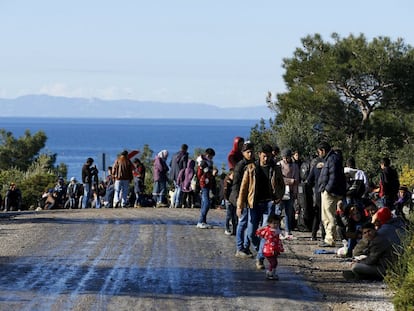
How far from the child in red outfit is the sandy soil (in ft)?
0.65

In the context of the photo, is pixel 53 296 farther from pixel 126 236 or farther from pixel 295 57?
pixel 295 57

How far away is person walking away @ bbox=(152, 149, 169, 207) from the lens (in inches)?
1096

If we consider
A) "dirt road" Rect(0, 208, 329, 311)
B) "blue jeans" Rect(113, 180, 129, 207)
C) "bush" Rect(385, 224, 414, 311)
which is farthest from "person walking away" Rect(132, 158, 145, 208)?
"bush" Rect(385, 224, 414, 311)

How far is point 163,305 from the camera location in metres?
10.9

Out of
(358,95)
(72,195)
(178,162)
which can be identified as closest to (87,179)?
(72,195)

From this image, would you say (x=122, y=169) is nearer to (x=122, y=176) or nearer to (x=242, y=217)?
(x=122, y=176)

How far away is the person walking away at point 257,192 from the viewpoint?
14484 mm

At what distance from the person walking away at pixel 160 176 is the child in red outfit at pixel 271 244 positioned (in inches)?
571

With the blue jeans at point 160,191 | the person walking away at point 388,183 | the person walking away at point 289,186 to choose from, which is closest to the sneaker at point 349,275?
the person walking away at point 289,186

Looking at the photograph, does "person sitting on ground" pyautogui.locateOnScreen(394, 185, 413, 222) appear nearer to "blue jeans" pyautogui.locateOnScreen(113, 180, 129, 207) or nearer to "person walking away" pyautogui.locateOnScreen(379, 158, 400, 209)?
"person walking away" pyautogui.locateOnScreen(379, 158, 400, 209)

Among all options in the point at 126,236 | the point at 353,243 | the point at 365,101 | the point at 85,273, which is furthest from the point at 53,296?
the point at 365,101

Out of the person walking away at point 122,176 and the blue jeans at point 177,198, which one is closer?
the person walking away at point 122,176

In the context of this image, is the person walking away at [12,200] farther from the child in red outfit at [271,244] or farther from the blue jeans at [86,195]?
the child in red outfit at [271,244]

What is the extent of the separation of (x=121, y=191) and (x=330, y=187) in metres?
12.1
